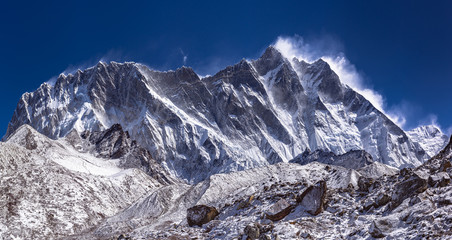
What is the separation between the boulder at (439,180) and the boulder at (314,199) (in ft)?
19.5

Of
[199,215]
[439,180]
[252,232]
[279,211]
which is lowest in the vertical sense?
[252,232]

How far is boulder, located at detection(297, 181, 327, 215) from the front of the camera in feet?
75.6

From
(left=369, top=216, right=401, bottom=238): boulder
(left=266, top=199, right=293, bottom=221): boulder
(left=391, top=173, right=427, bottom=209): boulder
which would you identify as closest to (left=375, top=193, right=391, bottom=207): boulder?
(left=391, top=173, right=427, bottom=209): boulder

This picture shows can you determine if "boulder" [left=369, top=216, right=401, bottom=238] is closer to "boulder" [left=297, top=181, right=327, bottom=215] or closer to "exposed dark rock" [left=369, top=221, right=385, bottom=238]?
"exposed dark rock" [left=369, top=221, right=385, bottom=238]

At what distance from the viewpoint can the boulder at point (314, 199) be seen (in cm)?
2303

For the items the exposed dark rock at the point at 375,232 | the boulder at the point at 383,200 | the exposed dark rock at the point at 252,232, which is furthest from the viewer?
the boulder at the point at 383,200

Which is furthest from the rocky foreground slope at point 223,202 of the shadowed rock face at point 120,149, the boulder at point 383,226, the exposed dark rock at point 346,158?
the exposed dark rock at point 346,158

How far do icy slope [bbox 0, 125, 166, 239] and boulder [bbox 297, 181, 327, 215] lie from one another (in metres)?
37.3

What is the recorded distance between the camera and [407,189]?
20.5 metres

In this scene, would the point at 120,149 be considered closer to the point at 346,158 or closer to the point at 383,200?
the point at 346,158

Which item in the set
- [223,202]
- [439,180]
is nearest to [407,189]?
[439,180]

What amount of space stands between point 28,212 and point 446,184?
5054 cm

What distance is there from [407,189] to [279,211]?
24.2 ft

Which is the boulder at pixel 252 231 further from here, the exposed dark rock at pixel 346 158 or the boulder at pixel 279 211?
the exposed dark rock at pixel 346 158
